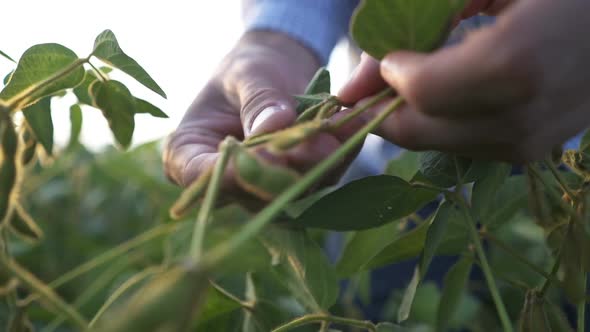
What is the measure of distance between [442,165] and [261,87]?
11.7 inches

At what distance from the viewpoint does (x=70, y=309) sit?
368mm

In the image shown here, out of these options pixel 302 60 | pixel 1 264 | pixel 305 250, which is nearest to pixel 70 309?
pixel 1 264

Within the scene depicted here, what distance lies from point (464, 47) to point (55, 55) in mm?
373

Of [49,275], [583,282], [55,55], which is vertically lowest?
[49,275]

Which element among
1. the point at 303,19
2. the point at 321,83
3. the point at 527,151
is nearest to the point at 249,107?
the point at 321,83

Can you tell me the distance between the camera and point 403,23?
404 mm

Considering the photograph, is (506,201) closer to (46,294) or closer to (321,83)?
(321,83)

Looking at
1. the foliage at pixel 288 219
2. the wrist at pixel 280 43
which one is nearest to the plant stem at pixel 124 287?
the foliage at pixel 288 219

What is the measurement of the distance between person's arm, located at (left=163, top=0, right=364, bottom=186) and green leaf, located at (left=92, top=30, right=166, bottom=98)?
93mm

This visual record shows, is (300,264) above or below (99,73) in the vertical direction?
below

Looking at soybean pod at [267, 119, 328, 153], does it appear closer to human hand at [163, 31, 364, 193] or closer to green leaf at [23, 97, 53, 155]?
human hand at [163, 31, 364, 193]

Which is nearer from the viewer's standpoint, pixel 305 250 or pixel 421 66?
pixel 421 66

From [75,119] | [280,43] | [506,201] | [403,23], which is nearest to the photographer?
[403,23]

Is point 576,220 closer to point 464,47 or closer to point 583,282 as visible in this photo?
point 583,282
